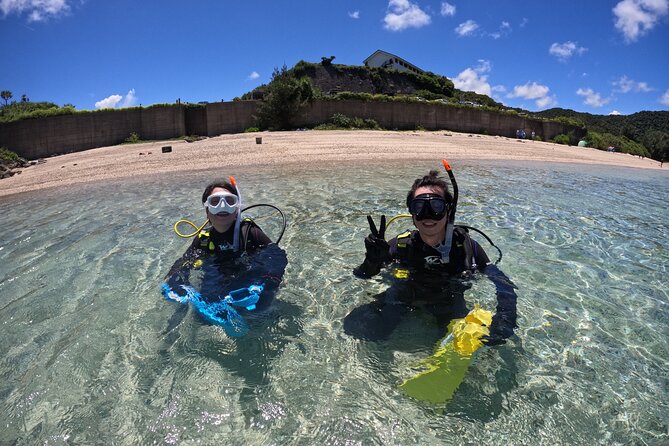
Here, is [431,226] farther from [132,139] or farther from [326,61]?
[326,61]

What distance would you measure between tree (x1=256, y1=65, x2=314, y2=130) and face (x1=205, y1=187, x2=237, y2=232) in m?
21.6

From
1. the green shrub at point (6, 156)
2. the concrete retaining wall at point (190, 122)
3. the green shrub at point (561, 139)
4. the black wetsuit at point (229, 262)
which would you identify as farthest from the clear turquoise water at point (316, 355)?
the green shrub at point (561, 139)

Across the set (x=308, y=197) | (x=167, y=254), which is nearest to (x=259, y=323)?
(x=167, y=254)

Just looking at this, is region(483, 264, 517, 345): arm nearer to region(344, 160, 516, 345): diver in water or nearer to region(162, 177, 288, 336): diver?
region(344, 160, 516, 345): diver in water

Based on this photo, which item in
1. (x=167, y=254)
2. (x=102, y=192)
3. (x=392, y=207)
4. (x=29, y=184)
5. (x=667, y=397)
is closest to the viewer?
(x=667, y=397)

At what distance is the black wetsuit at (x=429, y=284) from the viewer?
3.25 meters

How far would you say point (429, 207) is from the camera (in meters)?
2.85

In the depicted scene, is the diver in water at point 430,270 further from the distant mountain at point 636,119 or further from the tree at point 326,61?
the distant mountain at point 636,119

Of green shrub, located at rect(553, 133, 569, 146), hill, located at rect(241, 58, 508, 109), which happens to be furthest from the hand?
hill, located at rect(241, 58, 508, 109)

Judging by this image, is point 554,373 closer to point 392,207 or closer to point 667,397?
point 667,397

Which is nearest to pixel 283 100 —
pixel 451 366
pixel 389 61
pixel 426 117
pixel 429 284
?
pixel 426 117

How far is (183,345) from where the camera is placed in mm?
3125

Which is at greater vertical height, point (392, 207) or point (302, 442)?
point (392, 207)

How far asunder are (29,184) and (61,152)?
11060mm
